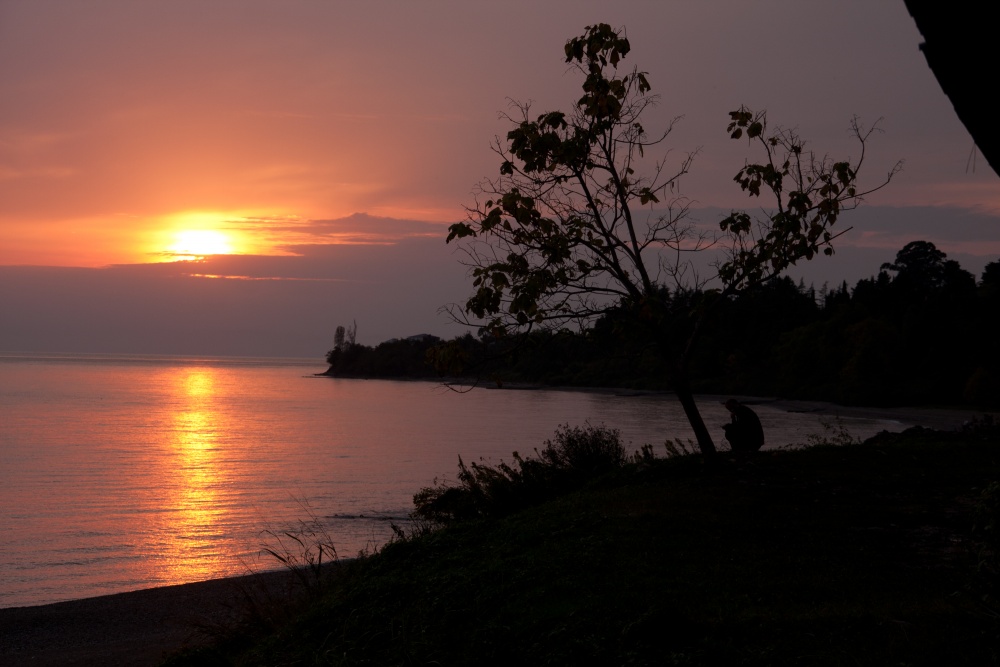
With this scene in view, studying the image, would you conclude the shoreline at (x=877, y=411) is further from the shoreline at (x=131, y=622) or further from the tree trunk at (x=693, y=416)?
the tree trunk at (x=693, y=416)

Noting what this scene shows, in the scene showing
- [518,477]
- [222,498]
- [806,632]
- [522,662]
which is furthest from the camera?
[222,498]

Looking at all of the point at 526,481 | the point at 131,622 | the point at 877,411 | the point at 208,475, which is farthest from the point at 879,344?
the point at 131,622

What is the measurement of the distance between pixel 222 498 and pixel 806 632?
2306cm

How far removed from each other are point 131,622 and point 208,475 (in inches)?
817

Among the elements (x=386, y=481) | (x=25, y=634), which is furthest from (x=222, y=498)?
(x=25, y=634)

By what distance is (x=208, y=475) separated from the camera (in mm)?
32562

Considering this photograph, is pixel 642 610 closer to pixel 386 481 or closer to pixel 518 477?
pixel 518 477

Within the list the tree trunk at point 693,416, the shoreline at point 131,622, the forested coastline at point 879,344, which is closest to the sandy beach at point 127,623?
the shoreline at point 131,622

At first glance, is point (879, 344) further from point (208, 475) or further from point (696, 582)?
point (696, 582)

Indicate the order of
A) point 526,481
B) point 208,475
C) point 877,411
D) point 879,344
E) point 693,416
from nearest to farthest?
point 693,416 → point 526,481 → point 208,475 → point 877,411 → point 879,344

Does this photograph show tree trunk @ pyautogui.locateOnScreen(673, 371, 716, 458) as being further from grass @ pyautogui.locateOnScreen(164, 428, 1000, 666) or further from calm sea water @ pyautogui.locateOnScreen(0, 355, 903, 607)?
calm sea water @ pyautogui.locateOnScreen(0, 355, 903, 607)

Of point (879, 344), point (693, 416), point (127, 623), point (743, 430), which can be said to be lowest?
point (127, 623)

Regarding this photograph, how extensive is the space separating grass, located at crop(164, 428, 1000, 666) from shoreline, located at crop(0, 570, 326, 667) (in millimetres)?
1727

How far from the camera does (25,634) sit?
472 inches
